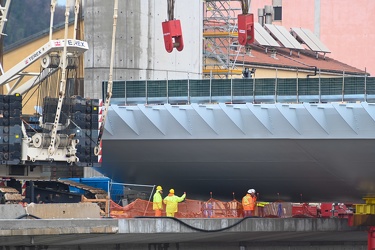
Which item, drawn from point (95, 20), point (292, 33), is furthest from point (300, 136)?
point (292, 33)

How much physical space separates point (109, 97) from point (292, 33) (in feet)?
209

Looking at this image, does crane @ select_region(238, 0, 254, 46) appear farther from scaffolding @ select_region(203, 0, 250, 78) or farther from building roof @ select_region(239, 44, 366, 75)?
building roof @ select_region(239, 44, 366, 75)

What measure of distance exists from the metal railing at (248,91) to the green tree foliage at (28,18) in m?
10.0

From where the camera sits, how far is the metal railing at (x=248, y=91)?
161 feet

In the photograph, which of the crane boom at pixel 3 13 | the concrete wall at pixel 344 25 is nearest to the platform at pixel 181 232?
the crane boom at pixel 3 13

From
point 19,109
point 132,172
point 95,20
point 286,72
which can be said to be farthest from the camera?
point 286,72

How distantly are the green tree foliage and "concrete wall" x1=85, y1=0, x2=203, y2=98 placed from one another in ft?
6.79

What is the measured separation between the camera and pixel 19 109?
4744 centimetres

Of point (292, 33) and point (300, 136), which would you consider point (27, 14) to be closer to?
point (300, 136)

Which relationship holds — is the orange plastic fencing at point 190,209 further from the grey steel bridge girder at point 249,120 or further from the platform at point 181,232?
the grey steel bridge girder at point 249,120

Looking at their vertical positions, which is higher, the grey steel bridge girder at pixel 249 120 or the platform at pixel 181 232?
the grey steel bridge girder at pixel 249 120

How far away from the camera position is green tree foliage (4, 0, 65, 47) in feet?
205

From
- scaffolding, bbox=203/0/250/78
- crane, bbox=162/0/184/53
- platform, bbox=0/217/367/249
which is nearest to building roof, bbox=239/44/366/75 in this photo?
scaffolding, bbox=203/0/250/78

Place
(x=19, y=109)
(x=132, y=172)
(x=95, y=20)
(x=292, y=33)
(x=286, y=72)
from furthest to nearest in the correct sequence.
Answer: (x=292, y=33) < (x=286, y=72) < (x=95, y=20) < (x=132, y=172) < (x=19, y=109)
